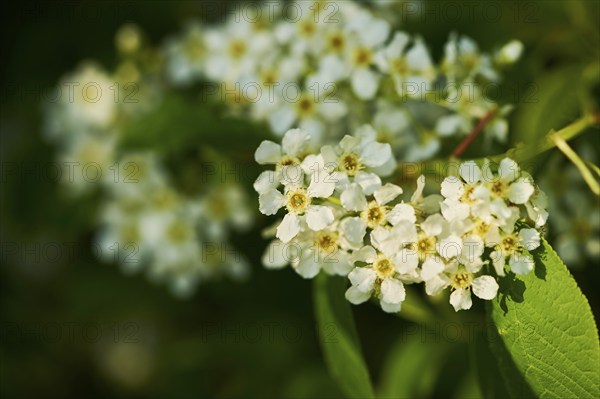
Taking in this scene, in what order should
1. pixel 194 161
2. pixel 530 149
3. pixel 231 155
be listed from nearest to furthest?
pixel 530 149 < pixel 231 155 < pixel 194 161

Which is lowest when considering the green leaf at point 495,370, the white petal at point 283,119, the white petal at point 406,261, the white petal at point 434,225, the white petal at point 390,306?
the green leaf at point 495,370

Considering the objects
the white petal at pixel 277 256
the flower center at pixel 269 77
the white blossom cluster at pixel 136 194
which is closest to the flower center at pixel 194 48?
the white blossom cluster at pixel 136 194

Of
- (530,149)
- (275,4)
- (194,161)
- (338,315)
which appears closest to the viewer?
(530,149)

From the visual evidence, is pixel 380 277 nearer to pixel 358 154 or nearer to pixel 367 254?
pixel 367 254

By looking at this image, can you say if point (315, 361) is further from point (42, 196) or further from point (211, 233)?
point (42, 196)

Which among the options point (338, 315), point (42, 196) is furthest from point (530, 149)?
point (42, 196)

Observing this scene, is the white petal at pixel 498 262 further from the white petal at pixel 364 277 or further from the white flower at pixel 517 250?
the white petal at pixel 364 277

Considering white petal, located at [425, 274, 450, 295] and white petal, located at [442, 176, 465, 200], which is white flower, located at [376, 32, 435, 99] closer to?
white petal, located at [442, 176, 465, 200]
